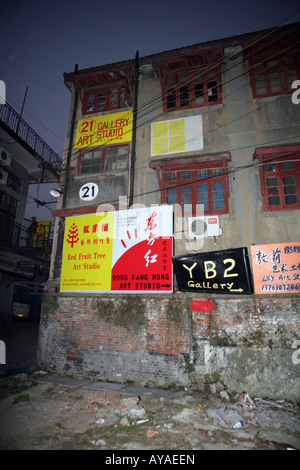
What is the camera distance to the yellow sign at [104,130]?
10555 millimetres

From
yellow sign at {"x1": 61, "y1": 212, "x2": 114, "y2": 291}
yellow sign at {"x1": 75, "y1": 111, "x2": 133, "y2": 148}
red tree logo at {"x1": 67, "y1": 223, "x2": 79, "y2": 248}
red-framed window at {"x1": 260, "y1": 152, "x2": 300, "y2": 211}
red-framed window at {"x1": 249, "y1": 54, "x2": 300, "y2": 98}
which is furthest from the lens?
yellow sign at {"x1": 75, "y1": 111, "x2": 133, "y2": 148}

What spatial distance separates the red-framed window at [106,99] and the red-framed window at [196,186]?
13.8ft

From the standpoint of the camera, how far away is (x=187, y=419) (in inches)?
214

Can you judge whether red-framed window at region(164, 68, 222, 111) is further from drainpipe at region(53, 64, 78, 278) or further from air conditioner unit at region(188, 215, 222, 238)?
air conditioner unit at region(188, 215, 222, 238)

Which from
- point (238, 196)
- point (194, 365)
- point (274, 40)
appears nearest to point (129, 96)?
point (274, 40)

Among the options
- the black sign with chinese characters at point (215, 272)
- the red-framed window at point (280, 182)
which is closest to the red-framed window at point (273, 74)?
the red-framed window at point (280, 182)

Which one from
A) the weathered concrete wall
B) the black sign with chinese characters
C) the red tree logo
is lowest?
the weathered concrete wall

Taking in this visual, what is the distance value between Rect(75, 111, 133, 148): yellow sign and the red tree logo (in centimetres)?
395

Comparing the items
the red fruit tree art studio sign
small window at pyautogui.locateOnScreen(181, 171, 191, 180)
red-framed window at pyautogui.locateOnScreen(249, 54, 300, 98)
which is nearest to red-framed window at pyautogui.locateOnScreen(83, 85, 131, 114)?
small window at pyautogui.locateOnScreen(181, 171, 191, 180)

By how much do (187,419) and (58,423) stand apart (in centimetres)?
283

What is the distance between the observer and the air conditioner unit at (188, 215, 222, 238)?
8.32 m

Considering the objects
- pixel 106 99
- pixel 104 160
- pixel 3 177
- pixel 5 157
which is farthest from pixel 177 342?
pixel 5 157

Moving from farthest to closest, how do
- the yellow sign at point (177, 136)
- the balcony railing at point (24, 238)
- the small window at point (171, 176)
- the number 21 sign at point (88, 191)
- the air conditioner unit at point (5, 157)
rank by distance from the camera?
the balcony railing at point (24, 238), the air conditioner unit at point (5, 157), the number 21 sign at point (88, 191), the yellow sign at point (177, 136), the small window at point (171, 176)

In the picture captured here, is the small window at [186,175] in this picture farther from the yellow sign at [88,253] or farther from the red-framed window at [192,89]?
the yellow sign at [88,253]
